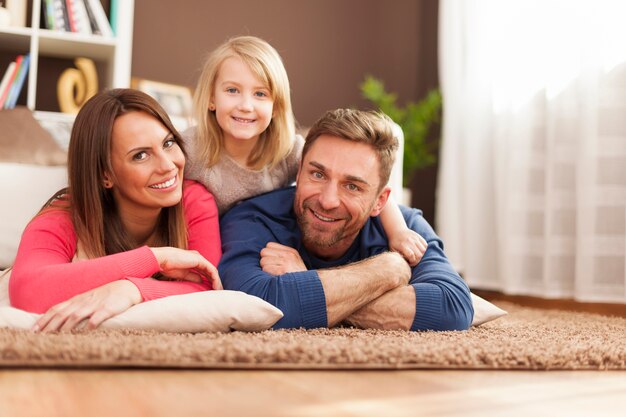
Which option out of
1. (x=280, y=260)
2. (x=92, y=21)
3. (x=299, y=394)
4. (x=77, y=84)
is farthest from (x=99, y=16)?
(x=299, y=394)

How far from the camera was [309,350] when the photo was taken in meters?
1.46

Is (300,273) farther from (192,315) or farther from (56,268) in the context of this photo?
(56,268)

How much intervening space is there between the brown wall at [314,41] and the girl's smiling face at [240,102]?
2018 mm

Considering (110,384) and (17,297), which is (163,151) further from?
(110,384)

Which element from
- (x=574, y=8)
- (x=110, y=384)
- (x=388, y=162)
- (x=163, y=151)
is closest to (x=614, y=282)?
(x=574, y=8)

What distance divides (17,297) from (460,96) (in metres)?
2.92

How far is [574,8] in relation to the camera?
345cm

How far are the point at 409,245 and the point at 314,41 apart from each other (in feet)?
9.09

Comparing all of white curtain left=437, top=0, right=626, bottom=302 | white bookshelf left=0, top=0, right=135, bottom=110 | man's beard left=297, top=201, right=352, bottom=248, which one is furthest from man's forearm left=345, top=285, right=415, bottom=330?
white bookshelf left=0, top=0, right=135, bottom=110

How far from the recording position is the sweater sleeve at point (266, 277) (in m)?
1.86

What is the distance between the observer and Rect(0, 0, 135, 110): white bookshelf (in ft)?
12.1

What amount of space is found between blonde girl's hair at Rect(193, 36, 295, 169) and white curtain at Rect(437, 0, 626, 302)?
147 cm

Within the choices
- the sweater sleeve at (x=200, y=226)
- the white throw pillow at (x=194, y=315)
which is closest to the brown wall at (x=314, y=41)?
the sweater sleeve at (x=200, y=226)

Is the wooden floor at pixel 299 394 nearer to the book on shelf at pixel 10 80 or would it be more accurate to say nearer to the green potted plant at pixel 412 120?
the book on shelf at pixel 10 80
